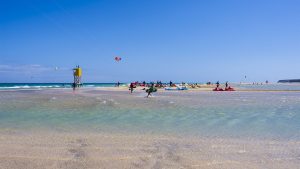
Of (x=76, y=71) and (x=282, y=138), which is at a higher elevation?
(x=76, y=71)

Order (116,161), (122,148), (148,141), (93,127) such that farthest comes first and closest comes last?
(93,127) → (148,141) → (122,148) → (116,161)

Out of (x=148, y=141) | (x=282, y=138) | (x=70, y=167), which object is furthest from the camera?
(x=282, y=138)

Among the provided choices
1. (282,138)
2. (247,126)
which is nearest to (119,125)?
(247,126)

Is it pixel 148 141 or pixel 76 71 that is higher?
pixel 76 71

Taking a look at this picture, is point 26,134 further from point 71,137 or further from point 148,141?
point 148,141

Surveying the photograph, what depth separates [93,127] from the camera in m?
10.3

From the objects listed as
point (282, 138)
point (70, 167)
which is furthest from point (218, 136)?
point (70, 167)

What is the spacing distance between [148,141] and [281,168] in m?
3.27

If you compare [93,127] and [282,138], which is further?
[93,127]

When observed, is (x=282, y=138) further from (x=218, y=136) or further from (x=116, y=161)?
(x=116, y=161)

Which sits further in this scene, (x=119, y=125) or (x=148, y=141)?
(x=119, y=125)

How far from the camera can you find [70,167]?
5246mm

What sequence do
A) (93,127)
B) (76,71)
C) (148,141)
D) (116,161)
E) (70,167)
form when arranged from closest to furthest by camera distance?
(70,167) → (116,161) → (148,141) → (93,127) → (76,71)

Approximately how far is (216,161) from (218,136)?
9.55 ft
